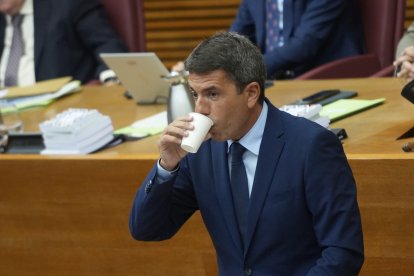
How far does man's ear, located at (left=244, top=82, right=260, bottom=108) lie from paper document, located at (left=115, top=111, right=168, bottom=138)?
113cm

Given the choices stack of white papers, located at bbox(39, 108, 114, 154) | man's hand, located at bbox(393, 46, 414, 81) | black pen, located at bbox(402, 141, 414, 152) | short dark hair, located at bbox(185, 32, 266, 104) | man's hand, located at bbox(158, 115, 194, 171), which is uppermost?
short dark hair, located at bbox(185, 32, 266, 104)

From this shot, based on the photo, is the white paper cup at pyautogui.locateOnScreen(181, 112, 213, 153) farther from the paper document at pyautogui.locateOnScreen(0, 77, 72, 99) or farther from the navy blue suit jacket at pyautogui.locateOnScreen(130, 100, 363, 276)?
the paper document at pyautogui.locateOnScreen(0, 77, 72, 99)

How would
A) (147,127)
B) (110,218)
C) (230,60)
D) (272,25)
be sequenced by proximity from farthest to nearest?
(272,25)
(147,127)
(110,218)
(230,60)

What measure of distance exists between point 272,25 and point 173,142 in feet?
7.37

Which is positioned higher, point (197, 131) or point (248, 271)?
point (197, 131)

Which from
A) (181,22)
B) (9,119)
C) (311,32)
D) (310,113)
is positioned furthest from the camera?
(181,22)

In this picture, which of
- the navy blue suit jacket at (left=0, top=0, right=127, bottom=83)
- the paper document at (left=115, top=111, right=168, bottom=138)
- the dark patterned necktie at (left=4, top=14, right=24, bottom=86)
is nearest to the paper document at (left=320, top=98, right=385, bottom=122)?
the paper document at (left=115, top=111, right=168, bottom=138)

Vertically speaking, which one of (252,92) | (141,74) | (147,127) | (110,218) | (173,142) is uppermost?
(252,92)

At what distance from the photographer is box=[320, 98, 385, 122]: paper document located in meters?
2.70

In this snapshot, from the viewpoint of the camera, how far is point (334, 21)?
3.83 metres

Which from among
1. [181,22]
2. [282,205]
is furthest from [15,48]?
[282,205]

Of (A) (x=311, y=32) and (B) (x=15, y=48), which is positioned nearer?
(A) (x=311, y=32)

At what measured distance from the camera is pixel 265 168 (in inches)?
69.7

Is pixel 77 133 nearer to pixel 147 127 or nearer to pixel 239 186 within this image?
pixel 147 127
